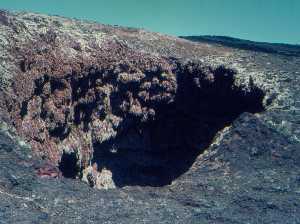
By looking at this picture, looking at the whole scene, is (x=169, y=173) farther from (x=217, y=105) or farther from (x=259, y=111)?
(x=259, y=111)

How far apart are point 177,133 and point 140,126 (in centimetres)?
80

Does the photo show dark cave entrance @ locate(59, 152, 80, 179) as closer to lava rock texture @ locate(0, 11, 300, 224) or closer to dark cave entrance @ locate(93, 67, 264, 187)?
lava rock texture @ locate(0, 11, 300, 224)

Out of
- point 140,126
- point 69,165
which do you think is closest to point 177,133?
point 140,126

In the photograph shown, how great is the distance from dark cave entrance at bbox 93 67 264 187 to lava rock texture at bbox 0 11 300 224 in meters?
0.02

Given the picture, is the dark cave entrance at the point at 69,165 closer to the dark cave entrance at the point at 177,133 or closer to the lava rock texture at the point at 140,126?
the lava rock texture at the point at 140,126

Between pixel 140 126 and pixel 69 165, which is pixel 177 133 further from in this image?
pixel 69 165

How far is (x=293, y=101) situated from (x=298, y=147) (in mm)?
1262

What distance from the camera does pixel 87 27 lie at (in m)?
7.09

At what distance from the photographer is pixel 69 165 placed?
651 cm

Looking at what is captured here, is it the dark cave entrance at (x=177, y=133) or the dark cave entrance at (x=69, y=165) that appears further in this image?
the dark cave entrance at (x=177, y=133)

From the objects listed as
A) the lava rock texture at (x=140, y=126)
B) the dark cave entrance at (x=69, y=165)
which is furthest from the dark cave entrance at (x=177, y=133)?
the dark cave entrance at (x=69, y=165)

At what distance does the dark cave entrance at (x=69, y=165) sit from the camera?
21.1 feet

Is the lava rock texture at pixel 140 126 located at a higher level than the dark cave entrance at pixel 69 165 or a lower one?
higher

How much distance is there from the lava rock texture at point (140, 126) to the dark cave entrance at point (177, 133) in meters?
0.02
